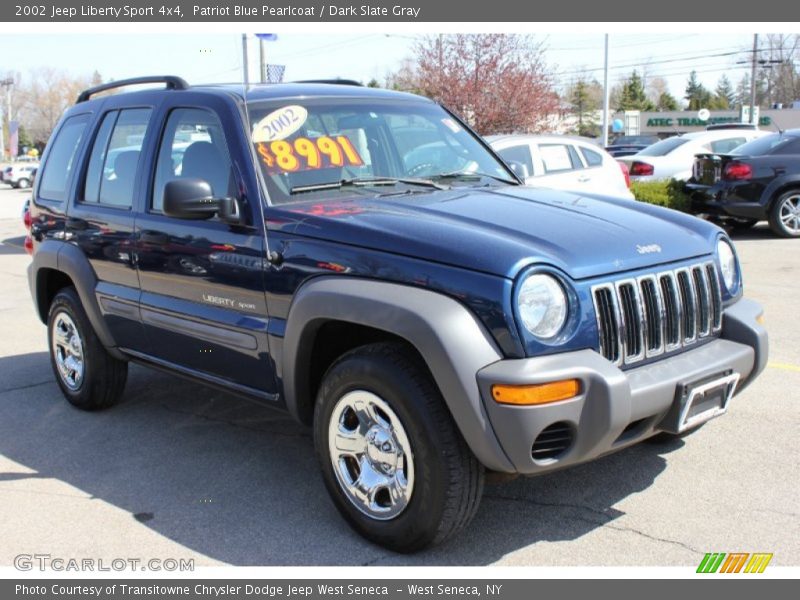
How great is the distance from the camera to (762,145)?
12.7 meters

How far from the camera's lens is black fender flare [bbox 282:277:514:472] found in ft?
10.7

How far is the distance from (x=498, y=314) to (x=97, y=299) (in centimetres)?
304

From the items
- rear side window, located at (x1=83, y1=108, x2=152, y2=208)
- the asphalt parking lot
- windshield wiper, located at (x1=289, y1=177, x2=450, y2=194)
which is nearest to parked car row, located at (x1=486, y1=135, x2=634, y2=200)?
the asphalt parking lot

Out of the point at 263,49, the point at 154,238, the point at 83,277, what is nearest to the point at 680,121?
the point at 263,49

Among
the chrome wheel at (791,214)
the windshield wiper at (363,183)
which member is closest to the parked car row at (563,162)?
the chrome wheel at (791,214)

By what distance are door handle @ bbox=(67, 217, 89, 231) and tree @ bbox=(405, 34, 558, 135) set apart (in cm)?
1866

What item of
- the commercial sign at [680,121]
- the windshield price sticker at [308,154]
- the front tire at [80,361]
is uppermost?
the commercial sign at [680,121]

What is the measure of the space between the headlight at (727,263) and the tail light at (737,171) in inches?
348

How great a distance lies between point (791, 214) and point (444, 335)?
10.8 meters

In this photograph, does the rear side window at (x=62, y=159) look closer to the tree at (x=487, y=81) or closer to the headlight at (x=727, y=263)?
the headlight at (x=727, y=263)

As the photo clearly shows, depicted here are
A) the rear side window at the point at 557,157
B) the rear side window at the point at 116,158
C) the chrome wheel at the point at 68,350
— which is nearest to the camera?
the rear side window at the point at 116,158

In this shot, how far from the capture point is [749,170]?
12.5m

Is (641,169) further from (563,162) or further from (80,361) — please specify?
(80,361)

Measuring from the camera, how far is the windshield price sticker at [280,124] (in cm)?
437
